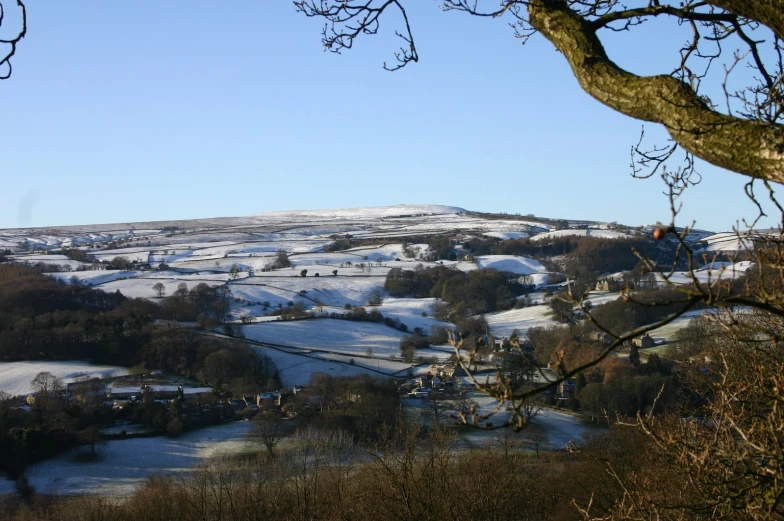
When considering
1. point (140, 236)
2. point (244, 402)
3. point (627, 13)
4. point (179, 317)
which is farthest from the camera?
point (140, 236)

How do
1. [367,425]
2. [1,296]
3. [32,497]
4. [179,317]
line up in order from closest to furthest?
[32,497], [367,425], [1,296], [179,317]

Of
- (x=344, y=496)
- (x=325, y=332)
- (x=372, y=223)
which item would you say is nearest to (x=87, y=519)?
(x=344, y=496)

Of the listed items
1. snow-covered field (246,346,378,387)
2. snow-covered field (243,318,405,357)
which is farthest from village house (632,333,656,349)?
snow-covered field (243,318,405,357)

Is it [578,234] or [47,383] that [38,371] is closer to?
[47,383]

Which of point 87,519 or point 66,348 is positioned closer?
point 87,519

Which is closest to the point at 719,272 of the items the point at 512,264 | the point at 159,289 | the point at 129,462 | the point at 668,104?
the point at 668,104

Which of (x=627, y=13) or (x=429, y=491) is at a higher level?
(x=627, y=13)

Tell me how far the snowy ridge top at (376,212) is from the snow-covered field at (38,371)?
118419mm

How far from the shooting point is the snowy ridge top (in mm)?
164863

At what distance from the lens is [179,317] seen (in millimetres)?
54938

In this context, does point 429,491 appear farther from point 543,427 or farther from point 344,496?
point 543,427

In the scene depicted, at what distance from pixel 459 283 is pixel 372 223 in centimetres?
6811

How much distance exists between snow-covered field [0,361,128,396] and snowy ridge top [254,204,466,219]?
4662 inches

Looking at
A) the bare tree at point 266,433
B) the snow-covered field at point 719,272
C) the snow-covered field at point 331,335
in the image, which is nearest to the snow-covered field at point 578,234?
the snow-covered field at point 331,335
